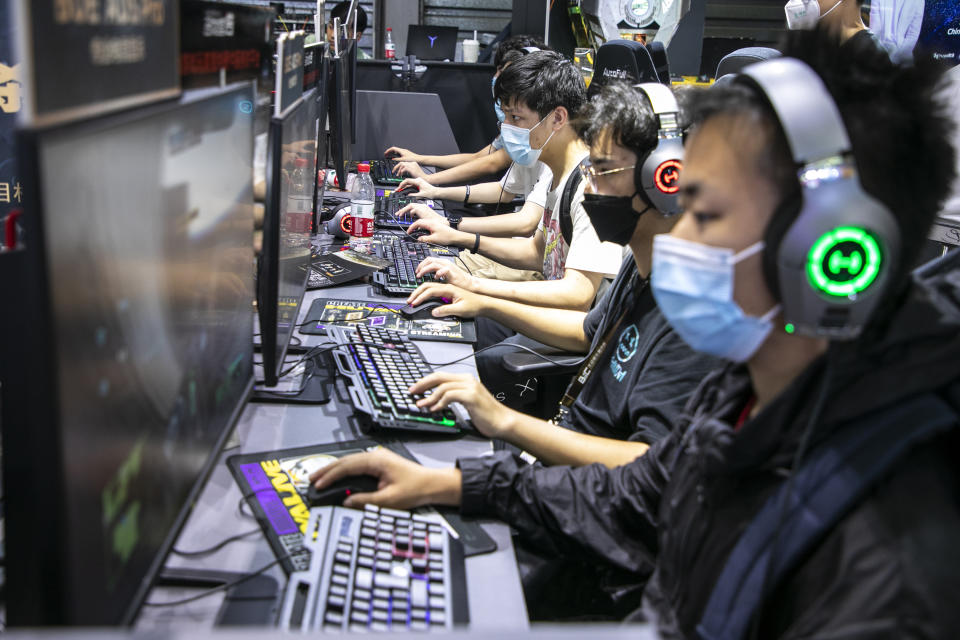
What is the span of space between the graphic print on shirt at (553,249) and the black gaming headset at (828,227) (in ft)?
5.67

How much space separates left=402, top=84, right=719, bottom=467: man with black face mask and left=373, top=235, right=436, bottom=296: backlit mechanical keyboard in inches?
26.3

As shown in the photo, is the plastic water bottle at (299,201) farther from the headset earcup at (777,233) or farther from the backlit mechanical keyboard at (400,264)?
the headset earcup at (777,233)

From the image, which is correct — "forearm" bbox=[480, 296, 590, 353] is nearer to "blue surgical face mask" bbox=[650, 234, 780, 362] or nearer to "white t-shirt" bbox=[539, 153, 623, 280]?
"white t-shirt" bbox=[539, 153, 623, 280]

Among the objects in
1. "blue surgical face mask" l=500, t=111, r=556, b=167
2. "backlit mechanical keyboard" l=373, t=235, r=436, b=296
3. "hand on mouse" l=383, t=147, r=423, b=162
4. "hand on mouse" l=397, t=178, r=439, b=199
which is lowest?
"backlit mechanical keyboard" l=373, t=235, r=436, b=296

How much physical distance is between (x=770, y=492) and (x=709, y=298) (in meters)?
0.25

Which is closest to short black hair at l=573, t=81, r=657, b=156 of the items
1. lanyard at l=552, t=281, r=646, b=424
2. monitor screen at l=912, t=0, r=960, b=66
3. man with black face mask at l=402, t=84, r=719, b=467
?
man with black face mask at l=402, t=84, r=719, b=467

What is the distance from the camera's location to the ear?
2.88m

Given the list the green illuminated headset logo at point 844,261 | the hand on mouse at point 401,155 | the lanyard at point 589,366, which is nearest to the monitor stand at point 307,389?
the lanyard at point 589,366

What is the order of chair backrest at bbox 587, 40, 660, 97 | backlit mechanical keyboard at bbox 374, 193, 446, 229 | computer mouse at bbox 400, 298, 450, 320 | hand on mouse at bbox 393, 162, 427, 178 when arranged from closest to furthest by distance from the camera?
1. computer mouse at bbox 400, 298, 450, 320
2. chair backrest at bbox 587, 40, 660, 97
3. backlit mechanical keyboard at bbox 374, 193, 446, 229
4. hand on mouse at bbox 393, 162, 427, 178

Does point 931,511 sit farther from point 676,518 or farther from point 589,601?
point 589,601

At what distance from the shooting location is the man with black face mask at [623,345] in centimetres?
149

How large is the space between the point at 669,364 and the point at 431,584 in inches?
27.5

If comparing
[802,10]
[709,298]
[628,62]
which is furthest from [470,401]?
[802,10]

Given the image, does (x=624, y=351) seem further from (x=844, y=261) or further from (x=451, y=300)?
(x=844, y=261)
